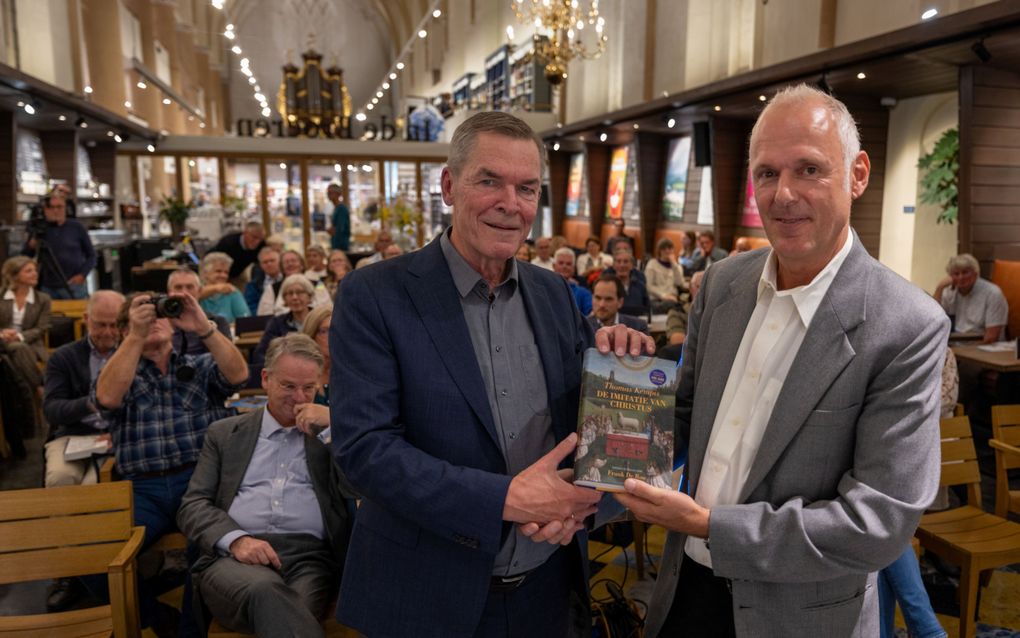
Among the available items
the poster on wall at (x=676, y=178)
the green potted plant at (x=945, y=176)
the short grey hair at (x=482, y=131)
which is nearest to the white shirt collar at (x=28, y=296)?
the short grey hair at (x=482, y=131)

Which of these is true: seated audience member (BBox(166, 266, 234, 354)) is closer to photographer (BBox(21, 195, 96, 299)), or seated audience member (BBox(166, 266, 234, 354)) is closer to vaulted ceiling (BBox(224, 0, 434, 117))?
photographer (BBox(21, 195, 96, 299))

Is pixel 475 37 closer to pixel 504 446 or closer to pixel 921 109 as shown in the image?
pixel 921 109

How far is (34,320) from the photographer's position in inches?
243

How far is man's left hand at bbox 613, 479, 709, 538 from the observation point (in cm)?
130

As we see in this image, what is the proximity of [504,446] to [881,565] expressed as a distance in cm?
72

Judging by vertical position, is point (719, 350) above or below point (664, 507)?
above

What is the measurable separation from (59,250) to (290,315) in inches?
173

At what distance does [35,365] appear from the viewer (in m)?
5.55

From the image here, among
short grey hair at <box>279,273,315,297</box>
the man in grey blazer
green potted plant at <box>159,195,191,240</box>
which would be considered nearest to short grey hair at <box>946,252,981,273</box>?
short grey hair at <box>279,273,315,297</box>

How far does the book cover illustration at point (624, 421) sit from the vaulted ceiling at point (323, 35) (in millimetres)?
36714

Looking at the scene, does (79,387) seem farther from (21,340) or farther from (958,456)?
(958,456)

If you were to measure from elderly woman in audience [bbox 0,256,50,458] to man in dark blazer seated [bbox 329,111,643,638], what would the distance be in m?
5.02

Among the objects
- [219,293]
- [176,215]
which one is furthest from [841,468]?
[176,215]

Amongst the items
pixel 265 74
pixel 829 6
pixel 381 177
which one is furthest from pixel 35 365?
pixel 265 74
